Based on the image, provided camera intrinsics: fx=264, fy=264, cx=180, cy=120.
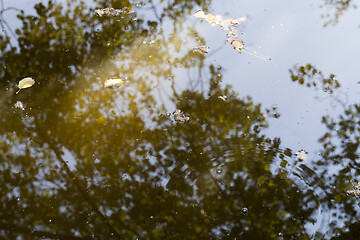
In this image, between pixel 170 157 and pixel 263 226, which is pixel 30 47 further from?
pixel 263 226

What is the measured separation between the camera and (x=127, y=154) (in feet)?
19.4

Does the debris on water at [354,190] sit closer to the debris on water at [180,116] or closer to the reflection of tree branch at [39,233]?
the debris on water at [180,116]

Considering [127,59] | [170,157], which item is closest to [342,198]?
[170,157]

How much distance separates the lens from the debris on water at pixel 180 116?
6465mm

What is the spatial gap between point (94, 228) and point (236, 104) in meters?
4.23

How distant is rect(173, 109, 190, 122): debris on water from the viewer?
255 inches

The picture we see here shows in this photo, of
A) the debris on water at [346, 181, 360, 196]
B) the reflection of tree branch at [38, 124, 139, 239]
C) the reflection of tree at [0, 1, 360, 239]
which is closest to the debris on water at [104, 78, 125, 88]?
the reflection of tree at [0, 1, 360, 239]

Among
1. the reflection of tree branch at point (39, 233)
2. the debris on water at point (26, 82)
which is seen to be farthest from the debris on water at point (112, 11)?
the reflection of tree branch at point (39, 233)

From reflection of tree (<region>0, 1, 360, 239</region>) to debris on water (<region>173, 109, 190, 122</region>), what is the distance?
0.11 meters

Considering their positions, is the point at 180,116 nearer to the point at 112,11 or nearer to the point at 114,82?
the point at 114,82

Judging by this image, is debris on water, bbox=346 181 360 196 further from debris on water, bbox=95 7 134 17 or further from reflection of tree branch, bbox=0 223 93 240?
debris on water, bbox=95 7 134 17

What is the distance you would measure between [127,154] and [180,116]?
1.58 m

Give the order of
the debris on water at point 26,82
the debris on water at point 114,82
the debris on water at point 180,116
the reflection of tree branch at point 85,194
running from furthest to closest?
the debris on water at point 114,82, the debris on water at point 180,116, the debris on water at point 26,82, the reflection of tree branch at point 85,194

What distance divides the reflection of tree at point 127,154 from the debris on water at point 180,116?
0.37 feet
